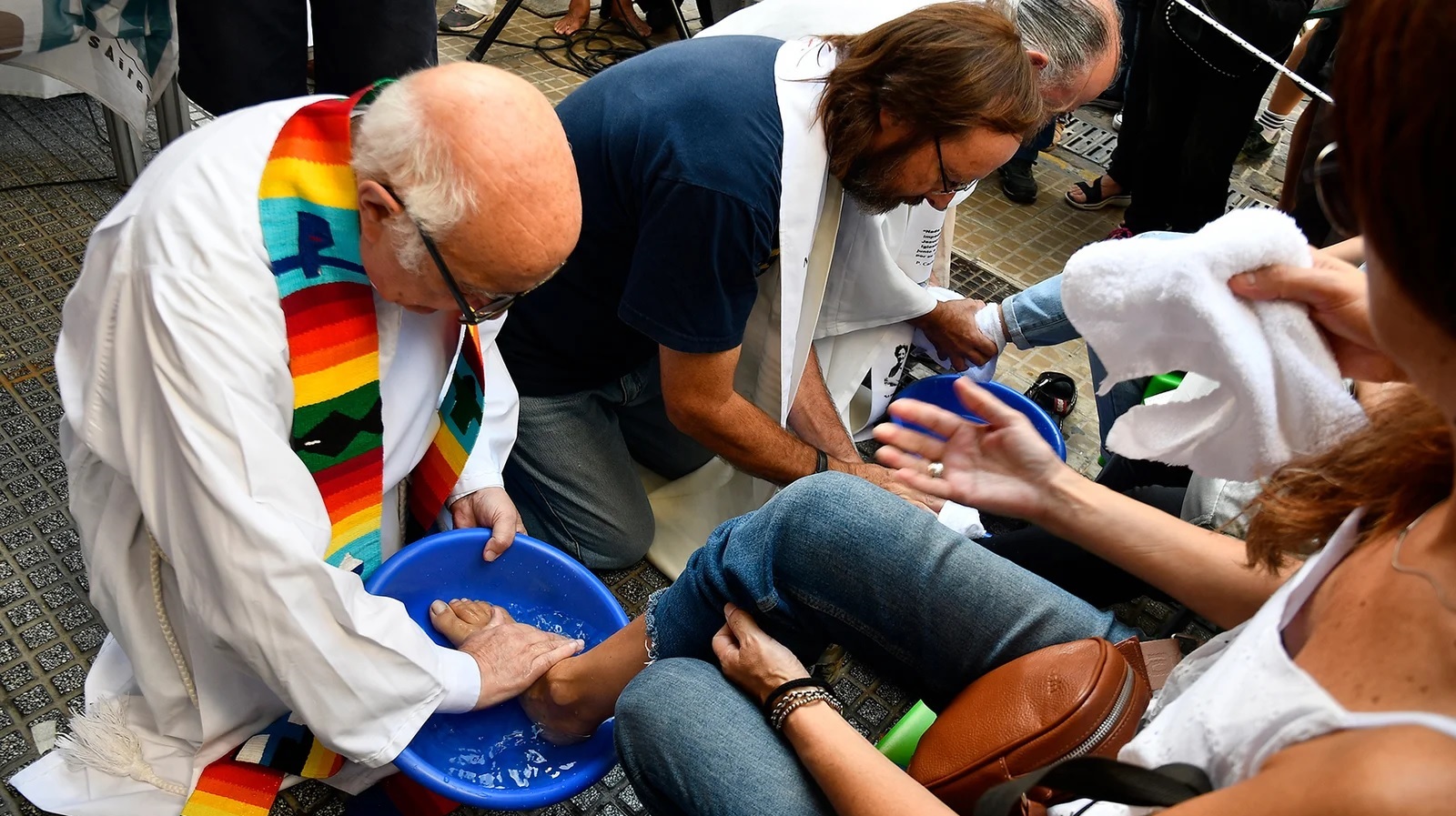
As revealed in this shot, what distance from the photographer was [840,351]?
2424 millimetres

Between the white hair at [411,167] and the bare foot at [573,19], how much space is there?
3259mm

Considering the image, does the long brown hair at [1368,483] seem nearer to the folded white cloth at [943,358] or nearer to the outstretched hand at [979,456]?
the outstretched hand at [979,456]

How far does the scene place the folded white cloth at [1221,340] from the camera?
119 centimetres

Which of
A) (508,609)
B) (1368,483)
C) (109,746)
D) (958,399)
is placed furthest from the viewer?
(958,399)

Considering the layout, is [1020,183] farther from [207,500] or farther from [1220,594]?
[207,500]

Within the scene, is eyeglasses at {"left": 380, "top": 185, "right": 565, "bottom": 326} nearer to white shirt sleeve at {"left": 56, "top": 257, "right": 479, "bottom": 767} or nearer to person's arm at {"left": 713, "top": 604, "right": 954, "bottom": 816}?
white shirt sleeve at {"left": 56, "top": 257, "right": 479, "bottom": 767}

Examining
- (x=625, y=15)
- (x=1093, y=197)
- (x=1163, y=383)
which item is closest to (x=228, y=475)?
(x=1163, y=383)

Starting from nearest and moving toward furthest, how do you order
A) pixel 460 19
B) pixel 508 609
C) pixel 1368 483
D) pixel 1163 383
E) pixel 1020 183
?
pixel 1368 483, pixel 508 609, pixel 1163 383, pixel 1020 183, pixel 460 19

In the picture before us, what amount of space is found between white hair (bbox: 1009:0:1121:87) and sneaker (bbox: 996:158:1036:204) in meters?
1.51

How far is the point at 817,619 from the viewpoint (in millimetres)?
1442

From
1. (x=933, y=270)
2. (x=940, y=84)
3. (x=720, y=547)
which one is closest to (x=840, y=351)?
(x=933, y=270)

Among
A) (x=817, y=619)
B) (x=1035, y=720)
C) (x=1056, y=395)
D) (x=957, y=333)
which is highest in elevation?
(x=1035, y=720)

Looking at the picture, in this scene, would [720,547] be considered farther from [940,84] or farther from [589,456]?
[940,84]

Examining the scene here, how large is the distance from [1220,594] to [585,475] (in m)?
1.25
